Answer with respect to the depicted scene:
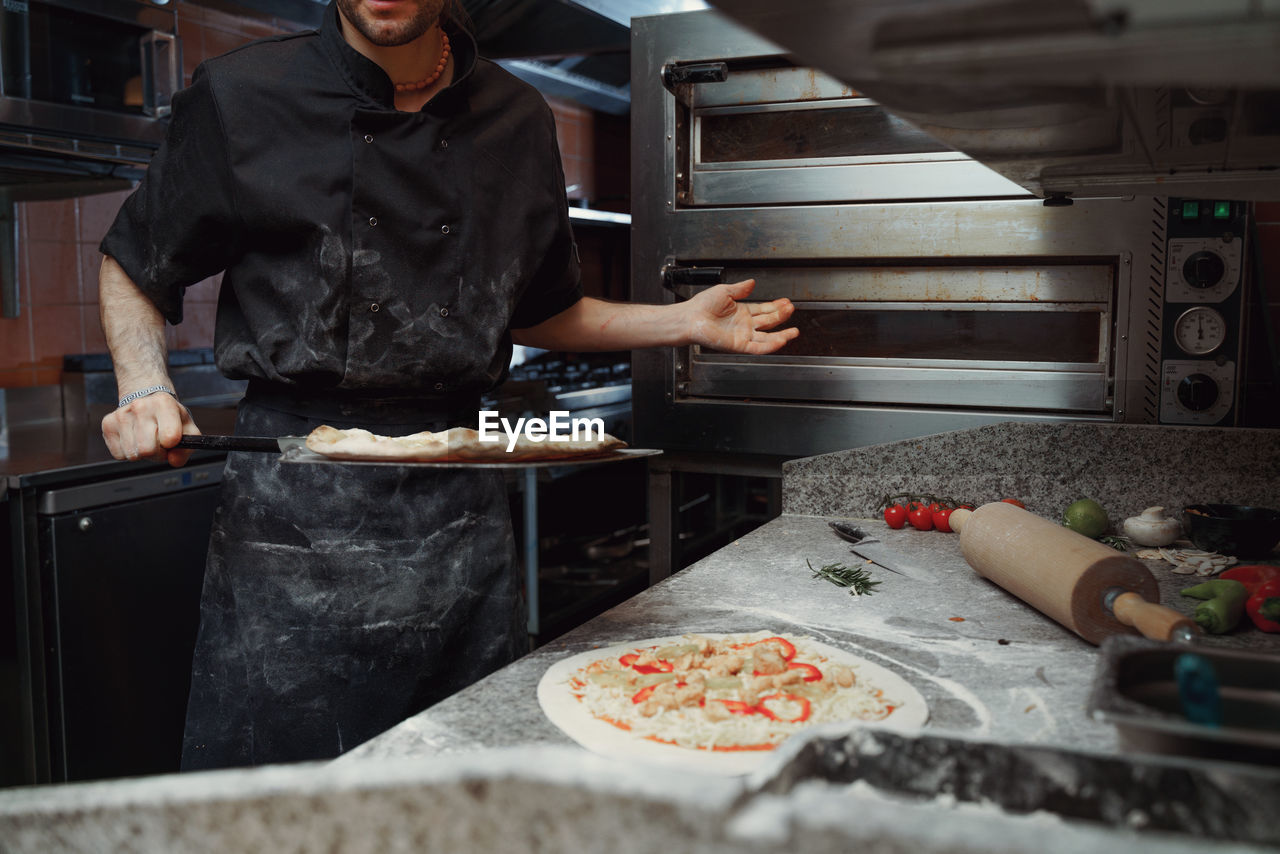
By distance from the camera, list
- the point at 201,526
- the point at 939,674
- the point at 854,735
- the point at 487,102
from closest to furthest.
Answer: the point at 854,735 → the point at 939,674 → the point at 487,102 → the point at 201,526

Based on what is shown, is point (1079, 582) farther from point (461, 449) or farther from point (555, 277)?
point (555, 277)

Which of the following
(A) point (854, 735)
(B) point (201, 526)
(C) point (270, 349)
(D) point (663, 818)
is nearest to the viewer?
(D) point (663, 818)

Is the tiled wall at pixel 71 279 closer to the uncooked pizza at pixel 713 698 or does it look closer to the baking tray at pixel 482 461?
the baking tray at pixel 482 461

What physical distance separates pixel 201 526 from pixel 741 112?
70.9 inches

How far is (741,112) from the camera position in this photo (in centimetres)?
247

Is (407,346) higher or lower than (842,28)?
lower

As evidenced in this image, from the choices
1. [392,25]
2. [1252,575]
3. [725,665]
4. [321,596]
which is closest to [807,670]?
[725,665]

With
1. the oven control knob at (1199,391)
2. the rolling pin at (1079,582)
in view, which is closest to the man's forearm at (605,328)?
the rolling pin at (1079,582)

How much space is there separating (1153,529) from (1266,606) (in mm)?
473

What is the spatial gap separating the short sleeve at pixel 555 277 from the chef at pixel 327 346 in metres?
0.20

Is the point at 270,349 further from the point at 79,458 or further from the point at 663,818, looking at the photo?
the point at 663,818

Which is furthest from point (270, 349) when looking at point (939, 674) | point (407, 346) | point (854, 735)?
point (854, 735)

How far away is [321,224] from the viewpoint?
5.55 feet

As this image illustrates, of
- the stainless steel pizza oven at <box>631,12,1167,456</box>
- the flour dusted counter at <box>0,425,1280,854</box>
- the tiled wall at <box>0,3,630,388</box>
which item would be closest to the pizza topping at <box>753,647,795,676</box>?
the flour dusted counter at <box>0,425,1280,854</box>
